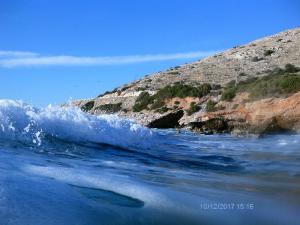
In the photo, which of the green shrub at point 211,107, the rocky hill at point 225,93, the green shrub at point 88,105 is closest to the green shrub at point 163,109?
the rocky hill at point 225,93

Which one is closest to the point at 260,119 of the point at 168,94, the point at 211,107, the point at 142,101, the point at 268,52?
the point at 211,107

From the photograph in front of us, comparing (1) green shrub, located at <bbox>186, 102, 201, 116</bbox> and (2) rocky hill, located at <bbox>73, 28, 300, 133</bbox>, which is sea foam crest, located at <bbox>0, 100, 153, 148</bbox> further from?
(1) green shrub, located at <bbox>186, 102, 201, 116</bbox>

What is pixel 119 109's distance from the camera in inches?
2256

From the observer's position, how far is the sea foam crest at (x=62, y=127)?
10.7 m

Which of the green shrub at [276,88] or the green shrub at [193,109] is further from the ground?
the green shrub at [276,88]

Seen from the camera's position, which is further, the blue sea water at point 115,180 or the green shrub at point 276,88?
the green shrub at point 276,88

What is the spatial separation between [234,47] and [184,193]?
7704 centimetres

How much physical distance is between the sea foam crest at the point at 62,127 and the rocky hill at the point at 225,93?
11715 millimetres

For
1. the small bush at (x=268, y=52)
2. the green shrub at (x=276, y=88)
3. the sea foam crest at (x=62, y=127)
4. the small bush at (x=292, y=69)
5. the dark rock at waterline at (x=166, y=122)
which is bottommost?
the sea foam crest at (x=62, y=127)

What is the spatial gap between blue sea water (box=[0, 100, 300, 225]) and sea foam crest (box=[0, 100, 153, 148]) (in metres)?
0.03

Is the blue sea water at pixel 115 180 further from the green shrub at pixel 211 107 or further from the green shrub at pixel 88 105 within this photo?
the green shrub at pixel 88 105

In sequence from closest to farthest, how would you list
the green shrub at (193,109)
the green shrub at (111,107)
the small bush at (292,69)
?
the green shrub at (193,109), the small bush at (292,69), the green shrub at (111,107)

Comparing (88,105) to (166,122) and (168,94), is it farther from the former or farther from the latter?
(166,122)

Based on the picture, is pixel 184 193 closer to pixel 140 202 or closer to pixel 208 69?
pixel 140 202
